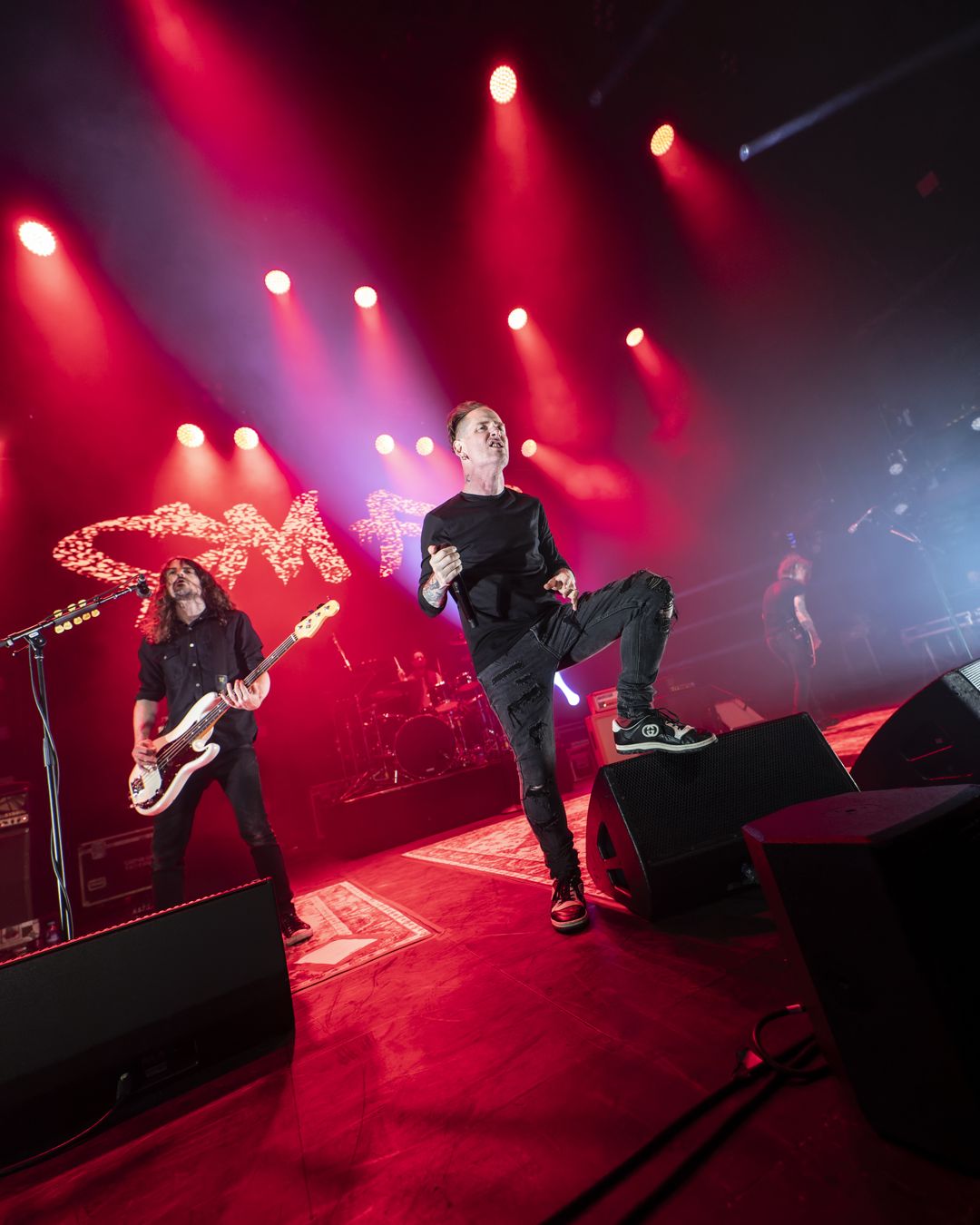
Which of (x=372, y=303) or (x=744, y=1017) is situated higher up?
(x=372, y=303)

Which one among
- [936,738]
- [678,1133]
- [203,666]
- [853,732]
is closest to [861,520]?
[853,732]

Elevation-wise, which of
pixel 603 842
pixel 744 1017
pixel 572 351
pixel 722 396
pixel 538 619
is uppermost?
pixel 572 351

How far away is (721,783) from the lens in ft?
5.94

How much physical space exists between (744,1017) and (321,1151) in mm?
917

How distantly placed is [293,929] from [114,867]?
144 inches

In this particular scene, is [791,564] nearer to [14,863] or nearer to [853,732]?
[853,732]

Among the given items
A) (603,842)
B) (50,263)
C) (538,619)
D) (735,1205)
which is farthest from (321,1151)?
(50,263)

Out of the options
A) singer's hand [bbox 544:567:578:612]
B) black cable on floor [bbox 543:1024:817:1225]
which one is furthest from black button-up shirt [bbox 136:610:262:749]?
black cable on floor [bbox 543:1024:817:1225]

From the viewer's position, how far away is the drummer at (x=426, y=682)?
22.4ft

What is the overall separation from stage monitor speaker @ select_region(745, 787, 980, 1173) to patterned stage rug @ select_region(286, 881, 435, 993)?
1.87 meters

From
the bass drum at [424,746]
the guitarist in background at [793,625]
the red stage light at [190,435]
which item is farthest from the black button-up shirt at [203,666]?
the guitarist in background at [793,625]

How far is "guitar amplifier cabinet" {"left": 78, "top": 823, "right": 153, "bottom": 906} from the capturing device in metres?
5.11

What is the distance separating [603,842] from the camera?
2.07 m

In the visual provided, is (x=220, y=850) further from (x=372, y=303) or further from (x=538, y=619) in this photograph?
(x=372, y=303)
